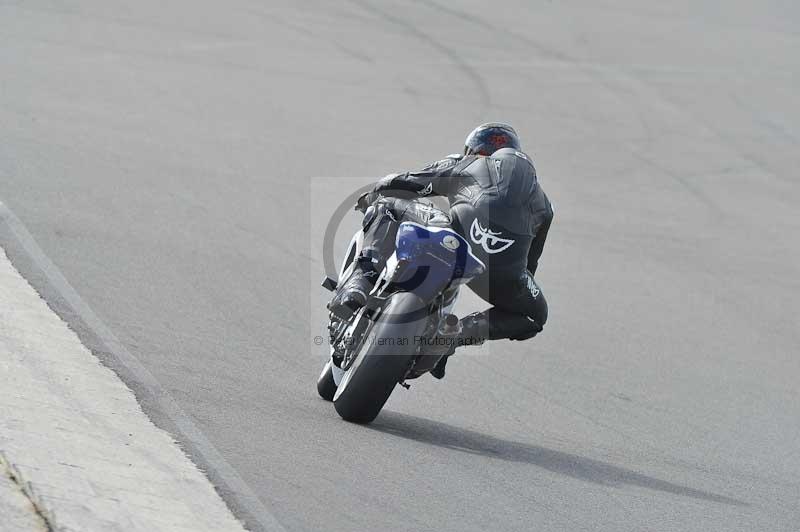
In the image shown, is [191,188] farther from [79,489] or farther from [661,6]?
[661,6]

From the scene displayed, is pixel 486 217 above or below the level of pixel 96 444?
above

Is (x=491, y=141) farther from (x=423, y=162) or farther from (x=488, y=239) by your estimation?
(x=423, y=162)

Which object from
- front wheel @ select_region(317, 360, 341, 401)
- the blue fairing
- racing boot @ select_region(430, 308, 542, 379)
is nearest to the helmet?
racing boot @ select_region(430, 308, 542, 379)

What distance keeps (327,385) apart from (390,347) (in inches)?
48.2

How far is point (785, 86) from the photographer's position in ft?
69.1

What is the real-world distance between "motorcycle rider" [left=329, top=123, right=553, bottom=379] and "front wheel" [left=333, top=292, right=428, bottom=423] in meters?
0.41

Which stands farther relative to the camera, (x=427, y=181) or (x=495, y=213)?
(x=427, y=181)

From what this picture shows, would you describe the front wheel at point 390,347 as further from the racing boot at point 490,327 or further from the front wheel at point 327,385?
the front wheel at point 327,385

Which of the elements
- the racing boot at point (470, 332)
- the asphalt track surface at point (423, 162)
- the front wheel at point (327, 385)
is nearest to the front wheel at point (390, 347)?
the asphalt track surface at point (423, 162)

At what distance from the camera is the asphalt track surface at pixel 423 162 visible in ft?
20.8

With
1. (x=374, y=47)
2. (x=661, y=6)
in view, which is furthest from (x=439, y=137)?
(x=661, y=6)

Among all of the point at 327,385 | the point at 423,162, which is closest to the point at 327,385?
the point at 327,385

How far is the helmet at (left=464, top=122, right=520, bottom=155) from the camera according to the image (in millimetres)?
7145

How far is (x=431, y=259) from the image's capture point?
6160 millimetres
